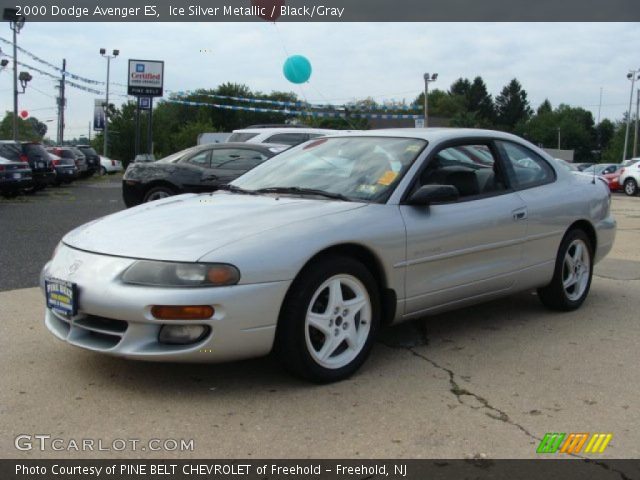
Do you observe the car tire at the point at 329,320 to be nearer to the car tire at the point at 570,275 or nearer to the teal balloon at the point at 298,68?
the car tire at the point at 570,275

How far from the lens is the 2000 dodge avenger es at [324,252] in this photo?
3.34 meters

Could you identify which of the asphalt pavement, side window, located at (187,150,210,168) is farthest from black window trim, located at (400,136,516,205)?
side window, located at (187,150,210,168)

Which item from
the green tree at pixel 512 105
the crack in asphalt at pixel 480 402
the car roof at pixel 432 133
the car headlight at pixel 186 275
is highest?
the green tree at pixel 512 105

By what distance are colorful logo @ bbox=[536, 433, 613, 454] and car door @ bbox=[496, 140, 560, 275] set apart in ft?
6.21

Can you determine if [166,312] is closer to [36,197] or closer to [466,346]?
[466,346]

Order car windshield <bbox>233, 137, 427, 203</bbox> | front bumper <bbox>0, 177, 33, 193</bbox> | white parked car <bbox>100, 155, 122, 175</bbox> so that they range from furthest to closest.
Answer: white parked car <bbox>100, 155, 122, 175</bbox> < front bumper <bbox>0, 177, 33, 193</bbox> < car windshield <bbox>233, 137, 427, 203</bbox>

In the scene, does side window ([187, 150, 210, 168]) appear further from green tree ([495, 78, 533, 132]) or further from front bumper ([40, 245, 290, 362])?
green tree ([495, 78, 533, 132])

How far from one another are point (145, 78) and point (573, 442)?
24535mm

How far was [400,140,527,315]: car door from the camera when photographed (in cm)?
412

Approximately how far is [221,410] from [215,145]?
8715 millimetres

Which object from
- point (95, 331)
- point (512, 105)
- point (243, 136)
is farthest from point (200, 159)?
point (512, 105)

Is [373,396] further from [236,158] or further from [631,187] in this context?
[631,187]

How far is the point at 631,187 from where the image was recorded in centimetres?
2733

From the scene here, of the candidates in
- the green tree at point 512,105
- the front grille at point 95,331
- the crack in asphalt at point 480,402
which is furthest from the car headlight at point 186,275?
the green tree at point 512,105
